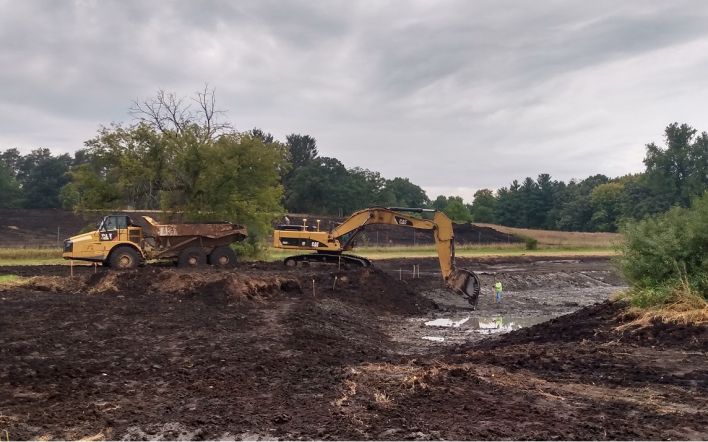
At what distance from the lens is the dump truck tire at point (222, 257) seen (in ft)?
85.1

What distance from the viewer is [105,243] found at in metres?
23.0

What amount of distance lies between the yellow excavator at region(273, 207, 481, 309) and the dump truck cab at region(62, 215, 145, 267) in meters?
5.69

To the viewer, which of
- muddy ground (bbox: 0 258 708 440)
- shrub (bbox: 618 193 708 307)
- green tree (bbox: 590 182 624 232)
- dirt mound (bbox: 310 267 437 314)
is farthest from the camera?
green tree (bbox: 590 182 624 232)

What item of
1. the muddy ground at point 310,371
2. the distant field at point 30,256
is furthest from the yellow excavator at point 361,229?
the distant field at point 30,256

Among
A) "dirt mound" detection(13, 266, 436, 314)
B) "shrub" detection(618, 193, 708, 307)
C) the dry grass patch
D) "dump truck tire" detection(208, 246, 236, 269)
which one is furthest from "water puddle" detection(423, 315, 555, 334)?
"dump truck tire" detection(208, 246, 236, 269)

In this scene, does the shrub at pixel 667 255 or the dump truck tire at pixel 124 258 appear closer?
the shrub at pixel 667 255

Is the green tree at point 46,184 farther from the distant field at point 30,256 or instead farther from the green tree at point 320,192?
the distant field at point 30,256

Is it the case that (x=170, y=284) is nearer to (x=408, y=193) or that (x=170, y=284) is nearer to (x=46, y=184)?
(x=46, y=184)

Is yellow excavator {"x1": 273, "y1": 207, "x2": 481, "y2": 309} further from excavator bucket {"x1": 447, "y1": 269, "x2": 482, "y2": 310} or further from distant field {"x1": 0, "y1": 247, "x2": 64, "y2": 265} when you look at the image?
distant field {"x1": 0, "y1": 247, "x2": 64, "y2": 265}

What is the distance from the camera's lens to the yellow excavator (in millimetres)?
21578

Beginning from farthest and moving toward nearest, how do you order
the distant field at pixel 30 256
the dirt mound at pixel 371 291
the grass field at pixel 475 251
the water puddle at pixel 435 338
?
the grass field at pixel 475 251, the distant field at pixel 30 256, the dirt mound at pixel 371 291, the water puddle at pixel 435 338

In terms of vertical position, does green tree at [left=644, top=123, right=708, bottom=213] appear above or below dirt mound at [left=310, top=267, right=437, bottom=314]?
above

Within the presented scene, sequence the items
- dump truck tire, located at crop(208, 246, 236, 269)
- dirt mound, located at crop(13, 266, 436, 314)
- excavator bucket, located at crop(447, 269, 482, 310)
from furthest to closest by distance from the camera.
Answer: dump truck tire, located at crop(208, 246, 236, 269)
excavator bucket, located at crop(447, 269, 482, 310)
dirt mound, located at crop(13, 266, 436, 314)

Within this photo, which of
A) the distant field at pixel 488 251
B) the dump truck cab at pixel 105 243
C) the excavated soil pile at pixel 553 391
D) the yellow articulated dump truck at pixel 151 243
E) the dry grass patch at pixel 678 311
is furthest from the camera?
the distant field at pixel 488 251
